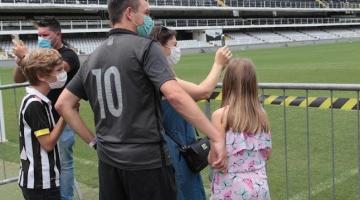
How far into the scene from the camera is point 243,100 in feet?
10.7

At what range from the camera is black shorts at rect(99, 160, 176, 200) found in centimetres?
306

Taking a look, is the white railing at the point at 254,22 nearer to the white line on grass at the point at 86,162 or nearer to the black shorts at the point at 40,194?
the white line on grass at the point at 86,162

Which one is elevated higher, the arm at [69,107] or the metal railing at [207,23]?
the metal railing at [207,23]

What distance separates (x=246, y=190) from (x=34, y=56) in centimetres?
171

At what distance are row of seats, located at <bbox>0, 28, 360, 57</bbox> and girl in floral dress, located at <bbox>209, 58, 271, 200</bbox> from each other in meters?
43.1

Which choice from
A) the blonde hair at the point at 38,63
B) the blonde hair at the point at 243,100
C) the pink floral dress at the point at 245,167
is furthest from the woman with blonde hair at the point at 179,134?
the blonde hair at the point at 38,63

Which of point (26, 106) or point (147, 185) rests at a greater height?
point (26, 106)

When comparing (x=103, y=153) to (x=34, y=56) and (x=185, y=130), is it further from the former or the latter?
(x=34, y=56)

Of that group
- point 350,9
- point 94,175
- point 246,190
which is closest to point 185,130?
point 246,190

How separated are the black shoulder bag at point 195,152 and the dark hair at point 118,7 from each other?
903 mm

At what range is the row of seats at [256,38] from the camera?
166 ft

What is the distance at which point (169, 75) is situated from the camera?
2.93 metres

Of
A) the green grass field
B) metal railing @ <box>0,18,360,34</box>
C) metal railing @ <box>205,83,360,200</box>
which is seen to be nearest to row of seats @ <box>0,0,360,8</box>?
metal railing @ <box>0,18,360,34</box>

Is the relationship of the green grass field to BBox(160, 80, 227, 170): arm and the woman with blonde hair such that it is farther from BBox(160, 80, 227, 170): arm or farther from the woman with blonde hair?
BBox(160, 80, 227, 170): arm
